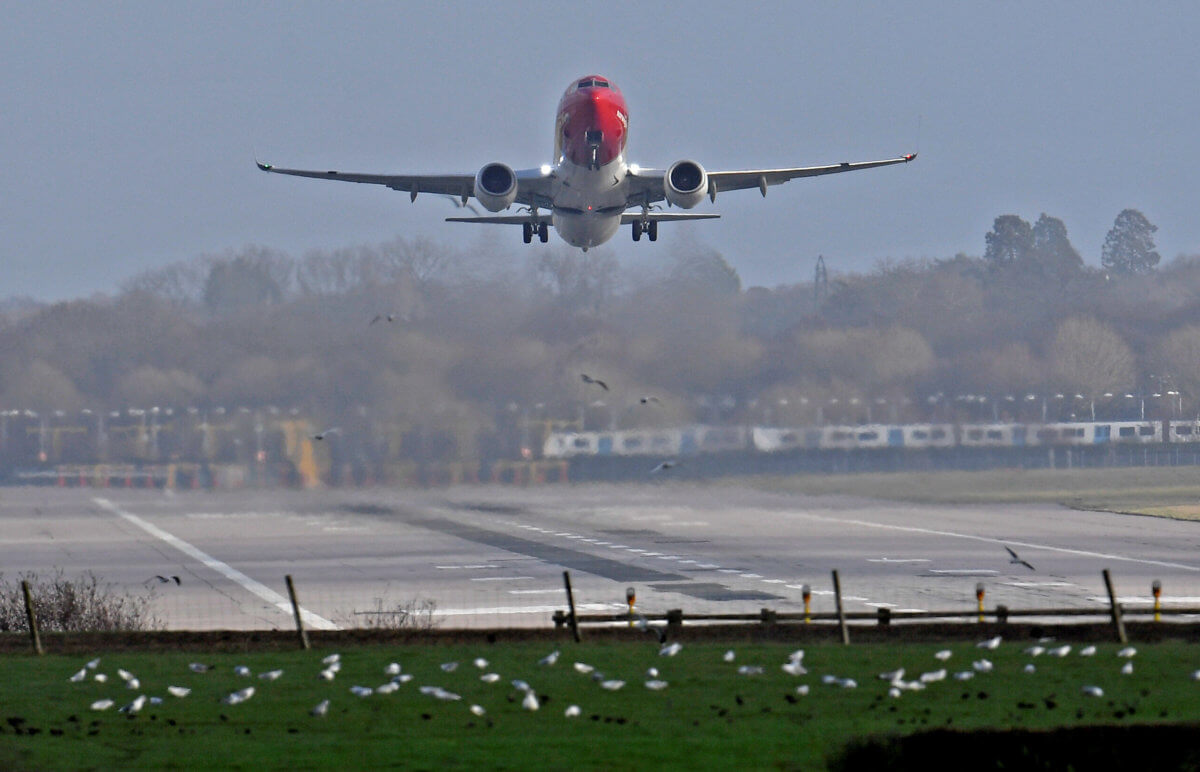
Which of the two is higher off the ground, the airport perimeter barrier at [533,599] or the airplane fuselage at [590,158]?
the airplane fuselage at [590,158]

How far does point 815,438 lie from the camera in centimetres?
10281

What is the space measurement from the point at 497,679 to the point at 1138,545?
5777 cm

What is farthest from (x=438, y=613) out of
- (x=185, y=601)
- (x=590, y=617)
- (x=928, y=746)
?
(x=928, y=746)

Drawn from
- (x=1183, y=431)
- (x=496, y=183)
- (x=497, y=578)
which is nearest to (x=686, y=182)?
(x=496, y=183)

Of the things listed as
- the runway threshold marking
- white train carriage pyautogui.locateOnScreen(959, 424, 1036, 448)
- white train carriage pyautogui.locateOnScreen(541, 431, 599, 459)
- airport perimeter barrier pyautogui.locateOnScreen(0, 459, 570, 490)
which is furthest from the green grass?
white train carriage pyautogui.locateOnScreen(959, 424, 1036, 448)

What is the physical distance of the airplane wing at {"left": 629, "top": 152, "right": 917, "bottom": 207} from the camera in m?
62.6

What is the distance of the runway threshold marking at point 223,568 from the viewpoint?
5156cm

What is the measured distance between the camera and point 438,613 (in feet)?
175

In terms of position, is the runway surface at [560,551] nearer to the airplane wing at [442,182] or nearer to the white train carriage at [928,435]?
the white train carriage at [928,435]

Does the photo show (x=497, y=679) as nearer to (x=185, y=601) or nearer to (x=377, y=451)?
(x=185, y=601)

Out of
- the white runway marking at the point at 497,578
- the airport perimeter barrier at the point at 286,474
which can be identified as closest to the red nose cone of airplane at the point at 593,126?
the white runway marking at the point at 497,578

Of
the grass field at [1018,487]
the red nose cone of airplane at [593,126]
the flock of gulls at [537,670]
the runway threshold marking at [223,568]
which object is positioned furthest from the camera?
the grass field at [1018,487]

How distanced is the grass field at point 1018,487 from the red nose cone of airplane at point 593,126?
144 ft

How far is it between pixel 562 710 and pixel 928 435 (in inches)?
3488
